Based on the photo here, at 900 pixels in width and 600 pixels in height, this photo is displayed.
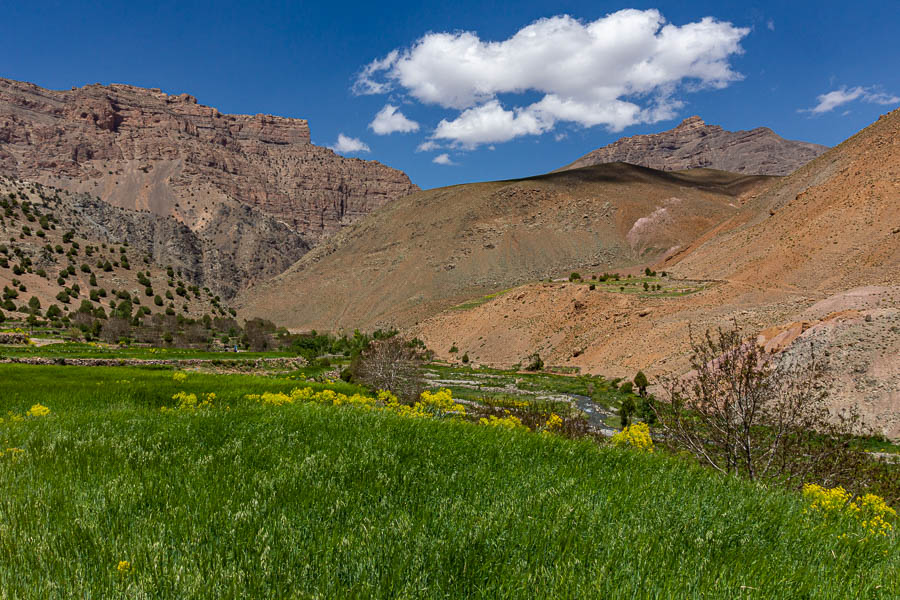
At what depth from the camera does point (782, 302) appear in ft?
128

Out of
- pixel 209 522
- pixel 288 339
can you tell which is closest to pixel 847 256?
pixel 209 522

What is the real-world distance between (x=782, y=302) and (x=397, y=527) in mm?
46123

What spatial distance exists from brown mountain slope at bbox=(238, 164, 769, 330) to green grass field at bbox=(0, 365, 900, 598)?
7734 cm

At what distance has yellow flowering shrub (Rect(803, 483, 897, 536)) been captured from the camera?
4078 mm

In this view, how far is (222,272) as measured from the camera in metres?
144

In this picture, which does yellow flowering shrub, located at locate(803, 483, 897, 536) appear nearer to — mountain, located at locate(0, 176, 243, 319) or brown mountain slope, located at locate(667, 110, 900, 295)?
brown mountain slope, located at locate(667, 110, 900, 295)

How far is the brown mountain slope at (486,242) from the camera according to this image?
93938 millimetres

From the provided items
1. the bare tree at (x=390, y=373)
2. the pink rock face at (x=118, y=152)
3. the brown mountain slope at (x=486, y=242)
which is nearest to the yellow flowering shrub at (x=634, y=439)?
the bare tree at (x=390, y=373)

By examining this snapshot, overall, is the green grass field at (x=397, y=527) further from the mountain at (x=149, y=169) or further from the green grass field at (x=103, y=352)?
the mountain at (x=149, y=169)

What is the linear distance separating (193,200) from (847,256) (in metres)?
175

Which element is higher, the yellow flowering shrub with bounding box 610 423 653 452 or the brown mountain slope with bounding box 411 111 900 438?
the brown mountain slope with bounding box 411 111 900 438

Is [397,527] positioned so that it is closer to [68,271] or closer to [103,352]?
[103,352]

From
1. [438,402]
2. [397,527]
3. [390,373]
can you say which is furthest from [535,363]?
[397,527]

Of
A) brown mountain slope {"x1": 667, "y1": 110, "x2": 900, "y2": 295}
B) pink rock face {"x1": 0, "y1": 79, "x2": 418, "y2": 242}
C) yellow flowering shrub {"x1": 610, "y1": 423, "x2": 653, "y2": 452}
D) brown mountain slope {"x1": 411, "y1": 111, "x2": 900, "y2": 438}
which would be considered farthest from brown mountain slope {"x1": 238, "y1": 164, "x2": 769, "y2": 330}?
→ yellow flowering shrub {"x1": 610, "y1": 423, "x2": 653, "y2": 452}
